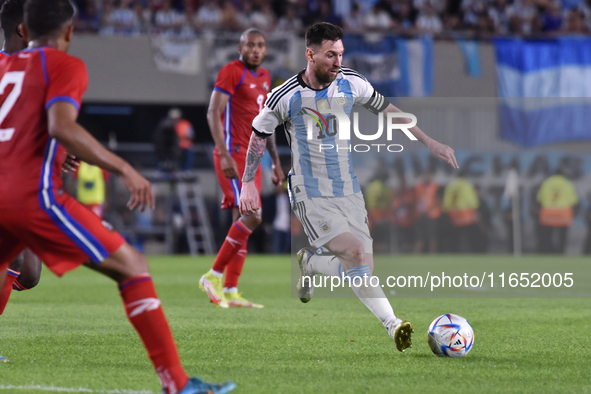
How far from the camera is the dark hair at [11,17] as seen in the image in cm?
496

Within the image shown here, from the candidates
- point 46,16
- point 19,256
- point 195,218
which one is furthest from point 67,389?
point 195,218

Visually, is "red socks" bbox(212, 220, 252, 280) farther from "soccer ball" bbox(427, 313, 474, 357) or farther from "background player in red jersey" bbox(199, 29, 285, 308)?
"soccer ball" bbox(427, 313, 474, 357)

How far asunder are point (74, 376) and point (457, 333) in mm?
2335

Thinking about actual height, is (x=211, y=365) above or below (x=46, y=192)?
below

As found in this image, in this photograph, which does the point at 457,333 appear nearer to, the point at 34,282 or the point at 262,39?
the point at 34,282

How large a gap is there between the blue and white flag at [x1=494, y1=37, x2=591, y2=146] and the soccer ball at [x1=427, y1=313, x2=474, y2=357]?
16.5 meters

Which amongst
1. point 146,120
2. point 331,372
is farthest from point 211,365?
point 146,120

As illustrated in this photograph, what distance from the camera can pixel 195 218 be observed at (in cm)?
1895

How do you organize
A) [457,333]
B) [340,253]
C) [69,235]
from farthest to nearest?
[340,253] → [457,333] → [69,235]

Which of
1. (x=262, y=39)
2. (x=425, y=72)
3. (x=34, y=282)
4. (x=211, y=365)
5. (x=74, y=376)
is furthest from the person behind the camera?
(x=425, y=72)

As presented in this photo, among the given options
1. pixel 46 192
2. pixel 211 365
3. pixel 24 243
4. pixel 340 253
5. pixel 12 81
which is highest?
pixel 12 81

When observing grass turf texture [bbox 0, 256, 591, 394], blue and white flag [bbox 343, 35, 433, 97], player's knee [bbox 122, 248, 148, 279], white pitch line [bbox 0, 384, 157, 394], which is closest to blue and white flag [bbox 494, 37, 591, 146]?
blue and white flag [bbox 343, 35, 433, 97]

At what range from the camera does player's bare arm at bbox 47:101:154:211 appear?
3.37 metres

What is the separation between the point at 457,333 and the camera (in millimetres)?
5039
